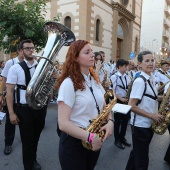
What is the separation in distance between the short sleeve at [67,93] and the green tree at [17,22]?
5884 mm

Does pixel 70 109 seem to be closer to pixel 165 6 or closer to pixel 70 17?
pixel 70 17

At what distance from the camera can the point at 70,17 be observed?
14.0 meters

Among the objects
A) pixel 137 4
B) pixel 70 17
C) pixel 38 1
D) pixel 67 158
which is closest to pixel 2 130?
pixel 67 158

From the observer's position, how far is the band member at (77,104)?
1697mm

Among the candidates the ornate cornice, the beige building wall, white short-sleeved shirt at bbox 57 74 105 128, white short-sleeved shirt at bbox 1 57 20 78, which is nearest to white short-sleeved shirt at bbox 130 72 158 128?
white short-sleeved shirt at bbox 57 74 105 128

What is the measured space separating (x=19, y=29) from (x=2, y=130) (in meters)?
4.05

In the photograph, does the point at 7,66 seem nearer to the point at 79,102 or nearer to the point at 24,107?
the point at 24,107

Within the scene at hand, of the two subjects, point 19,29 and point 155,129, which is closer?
point 155,129

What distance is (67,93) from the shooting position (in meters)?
1.70

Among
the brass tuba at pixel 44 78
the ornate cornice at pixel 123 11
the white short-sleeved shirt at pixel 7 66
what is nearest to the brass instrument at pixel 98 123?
the brass tuba at pixel 44 78

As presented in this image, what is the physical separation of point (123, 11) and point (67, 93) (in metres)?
17.5

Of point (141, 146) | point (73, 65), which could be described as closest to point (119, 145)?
point (141, 146)

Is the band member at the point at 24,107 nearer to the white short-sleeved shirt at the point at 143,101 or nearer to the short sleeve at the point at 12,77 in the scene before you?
the short sleeve at the point at 12,77

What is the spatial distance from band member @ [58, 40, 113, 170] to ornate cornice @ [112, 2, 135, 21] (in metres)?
15.7
